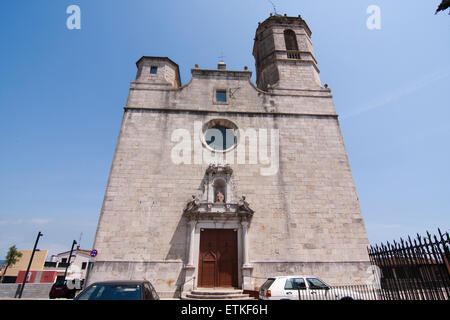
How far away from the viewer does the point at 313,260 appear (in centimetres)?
1102

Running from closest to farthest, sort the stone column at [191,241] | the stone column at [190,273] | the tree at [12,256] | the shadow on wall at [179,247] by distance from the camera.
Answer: the stone column at [190,273], the shadow on wall at [179,247], the stone column at [191,241], the tree at [12,256]

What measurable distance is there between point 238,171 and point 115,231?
6.85m

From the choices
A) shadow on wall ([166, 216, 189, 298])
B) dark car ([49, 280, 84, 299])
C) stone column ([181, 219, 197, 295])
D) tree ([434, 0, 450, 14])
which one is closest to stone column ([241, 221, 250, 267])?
stone column ([181, 219, 197, 295])

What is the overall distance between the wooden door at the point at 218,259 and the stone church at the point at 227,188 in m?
0.05

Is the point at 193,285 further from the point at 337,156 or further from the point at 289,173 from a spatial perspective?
the point at 337,156

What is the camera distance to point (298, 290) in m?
6.86

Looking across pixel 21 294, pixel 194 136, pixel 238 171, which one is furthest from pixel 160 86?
pixel 21 294

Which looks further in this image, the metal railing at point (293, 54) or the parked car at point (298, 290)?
the metal railing at point (293, 54)


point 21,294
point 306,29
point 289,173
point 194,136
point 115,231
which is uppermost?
point 306,29

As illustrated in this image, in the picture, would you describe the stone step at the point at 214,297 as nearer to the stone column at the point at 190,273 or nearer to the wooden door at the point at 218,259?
the stone column at the point at 190,273

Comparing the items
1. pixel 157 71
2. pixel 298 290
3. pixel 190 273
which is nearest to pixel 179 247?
pixel 190 273

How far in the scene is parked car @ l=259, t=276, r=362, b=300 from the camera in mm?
6797

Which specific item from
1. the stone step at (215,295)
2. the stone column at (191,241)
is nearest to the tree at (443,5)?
the stone step at (215,295)

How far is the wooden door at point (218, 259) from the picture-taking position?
417 inches
